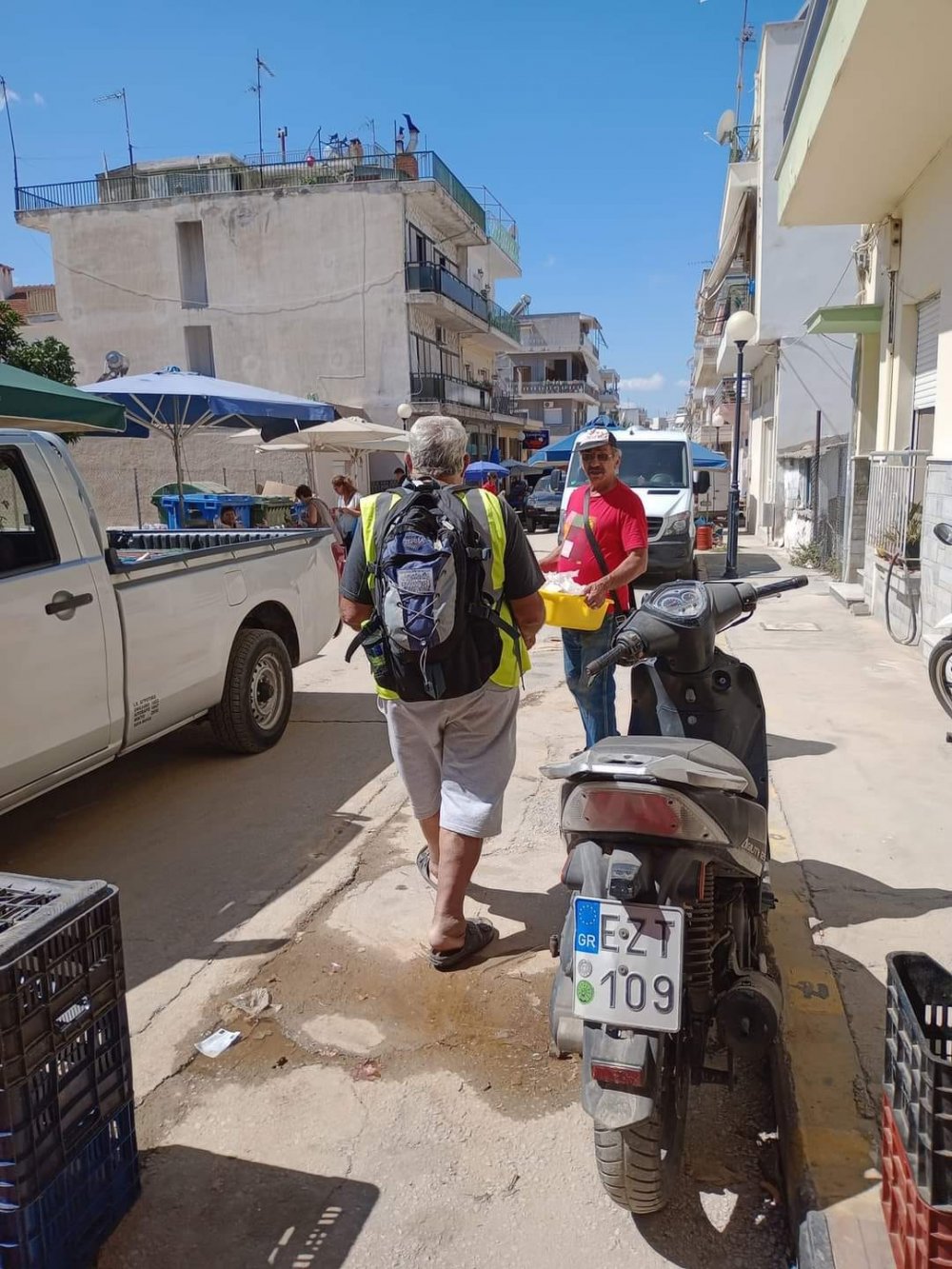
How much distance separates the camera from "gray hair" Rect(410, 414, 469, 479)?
313 cm

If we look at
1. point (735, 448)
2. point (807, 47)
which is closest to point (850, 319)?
point (735, 448)

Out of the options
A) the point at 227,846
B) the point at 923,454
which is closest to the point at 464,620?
the point at 227,846

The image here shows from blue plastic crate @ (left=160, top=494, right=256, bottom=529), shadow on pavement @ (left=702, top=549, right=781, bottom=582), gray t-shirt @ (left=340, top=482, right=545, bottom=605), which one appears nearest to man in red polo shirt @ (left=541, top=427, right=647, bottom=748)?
gray t-shirt @ (left=340, top=482, right=545, bottom=605)

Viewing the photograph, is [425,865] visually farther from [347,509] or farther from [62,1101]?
[347,509]

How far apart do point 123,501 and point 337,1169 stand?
27.7 meters

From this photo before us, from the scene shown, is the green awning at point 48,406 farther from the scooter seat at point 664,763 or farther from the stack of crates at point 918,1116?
the stack of crates at point 918,1116

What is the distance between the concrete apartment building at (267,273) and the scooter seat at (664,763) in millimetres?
26319

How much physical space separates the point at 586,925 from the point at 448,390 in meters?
31.7

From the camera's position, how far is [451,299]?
3045cm

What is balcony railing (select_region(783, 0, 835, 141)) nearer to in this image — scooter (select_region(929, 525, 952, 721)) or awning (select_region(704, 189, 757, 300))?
scooter (select_region(929, 525, 952, 721))

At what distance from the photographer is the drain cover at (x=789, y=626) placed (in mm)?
9547

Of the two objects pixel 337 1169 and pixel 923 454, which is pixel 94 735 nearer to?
pixel 337 1169

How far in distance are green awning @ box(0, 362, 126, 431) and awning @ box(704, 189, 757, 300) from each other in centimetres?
2070

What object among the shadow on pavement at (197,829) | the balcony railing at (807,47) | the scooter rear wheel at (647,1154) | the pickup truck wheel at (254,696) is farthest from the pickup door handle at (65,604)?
the balcony railing at (807,47)
